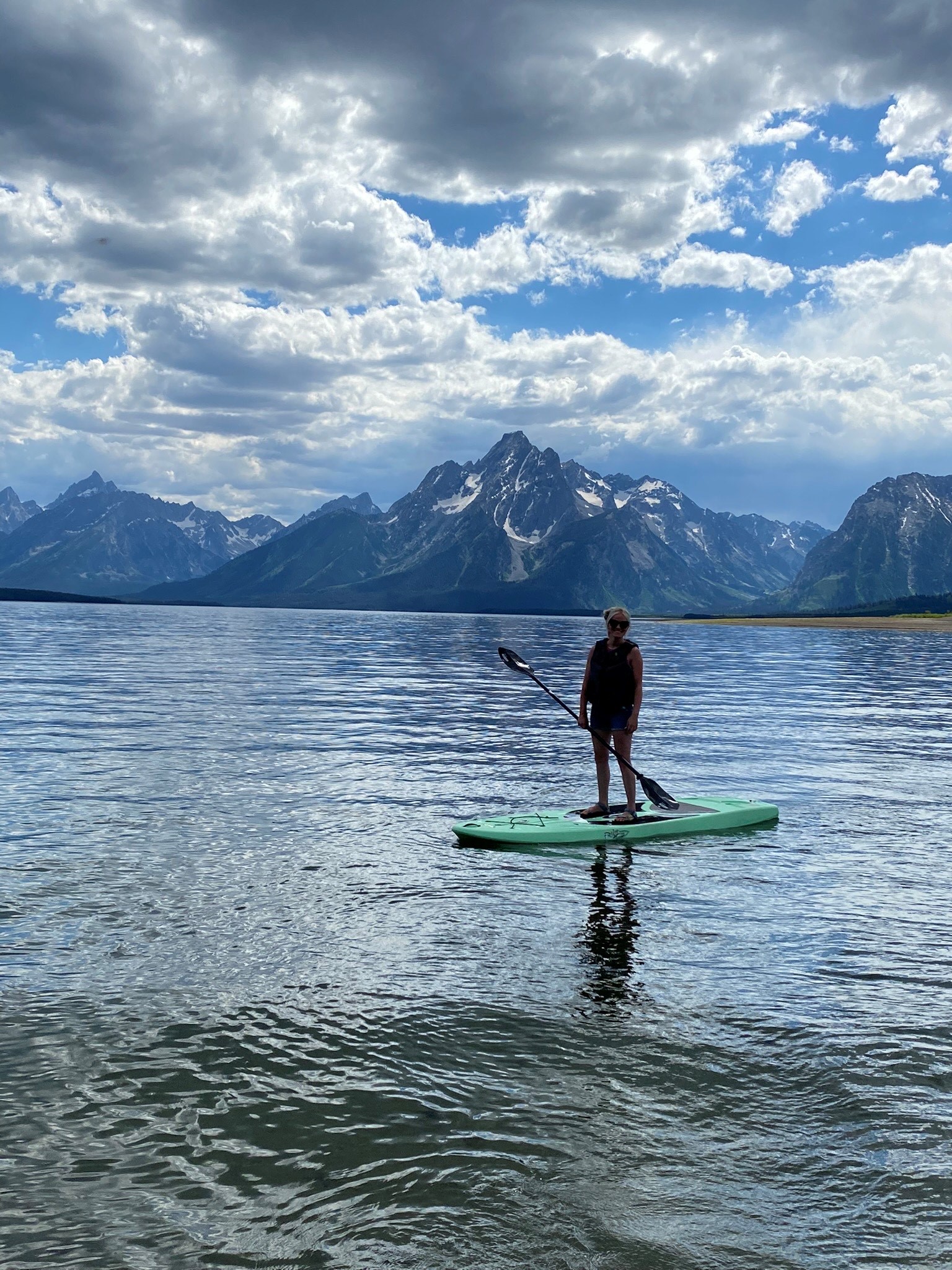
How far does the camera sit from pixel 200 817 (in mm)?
19859

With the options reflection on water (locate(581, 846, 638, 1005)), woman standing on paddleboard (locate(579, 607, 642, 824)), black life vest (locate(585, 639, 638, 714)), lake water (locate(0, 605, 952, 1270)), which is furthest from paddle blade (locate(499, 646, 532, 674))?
reflection on water (locate(581, 846, 638, 1005))

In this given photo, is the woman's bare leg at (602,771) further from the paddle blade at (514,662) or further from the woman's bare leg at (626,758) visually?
the paddle blade at (514,662)

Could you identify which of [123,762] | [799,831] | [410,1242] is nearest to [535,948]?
[410,1242]

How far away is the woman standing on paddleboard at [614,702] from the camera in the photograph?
59.8 feet

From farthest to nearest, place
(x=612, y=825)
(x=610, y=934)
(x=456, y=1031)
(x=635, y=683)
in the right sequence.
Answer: (x=612, y=825), (x=635, y=683), (x=610, y=934), (x=456, y=1031)

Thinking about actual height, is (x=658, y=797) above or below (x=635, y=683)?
below

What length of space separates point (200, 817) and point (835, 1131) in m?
14.7

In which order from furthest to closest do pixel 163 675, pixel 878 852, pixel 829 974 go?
pixel 163 675, pixel 878 852, pixel 829 974

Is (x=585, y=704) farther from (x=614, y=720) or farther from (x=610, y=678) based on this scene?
(x=610, y=678)

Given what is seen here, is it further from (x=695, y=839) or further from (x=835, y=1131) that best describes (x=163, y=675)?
(x=835, y=1131)

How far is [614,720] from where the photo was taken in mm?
18609

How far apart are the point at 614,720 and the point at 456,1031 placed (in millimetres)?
9673

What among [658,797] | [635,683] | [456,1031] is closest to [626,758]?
[635,683]

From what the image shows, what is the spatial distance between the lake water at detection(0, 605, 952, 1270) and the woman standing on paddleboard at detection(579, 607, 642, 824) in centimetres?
139
